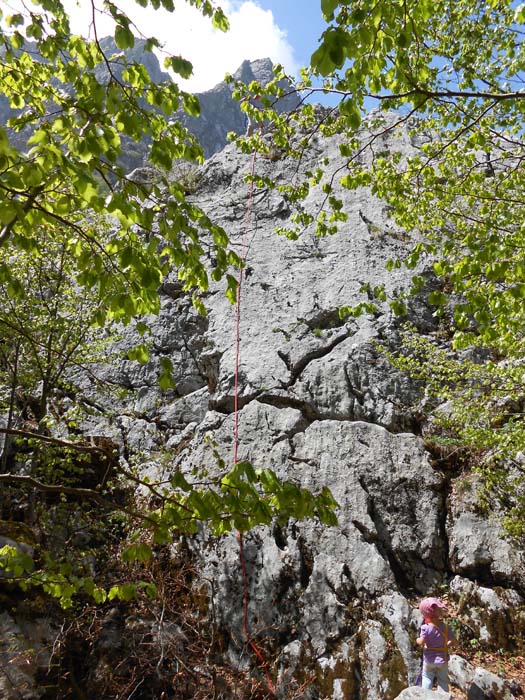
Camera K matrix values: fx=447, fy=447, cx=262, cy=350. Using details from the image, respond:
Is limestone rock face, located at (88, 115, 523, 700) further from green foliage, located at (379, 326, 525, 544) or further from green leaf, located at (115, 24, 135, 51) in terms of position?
green leaf, located at (115, 24, 135, 51)

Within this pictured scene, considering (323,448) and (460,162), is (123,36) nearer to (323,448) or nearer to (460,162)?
(460,162)

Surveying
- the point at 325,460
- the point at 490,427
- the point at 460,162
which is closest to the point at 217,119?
the point at 460,162

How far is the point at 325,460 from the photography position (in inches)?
269

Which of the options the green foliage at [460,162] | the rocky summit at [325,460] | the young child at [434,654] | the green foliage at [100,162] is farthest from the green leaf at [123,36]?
the young child at [434,654]

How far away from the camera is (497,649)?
504 cm

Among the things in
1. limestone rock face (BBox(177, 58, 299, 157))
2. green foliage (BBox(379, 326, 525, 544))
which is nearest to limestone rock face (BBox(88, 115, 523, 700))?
green foliage (BBox(379, 326, 525, 544))

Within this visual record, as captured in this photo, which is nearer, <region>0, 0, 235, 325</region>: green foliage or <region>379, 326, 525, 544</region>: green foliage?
<region>0, 0, 235, 325</region>: green foliage

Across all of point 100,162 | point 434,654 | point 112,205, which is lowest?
point 434,654

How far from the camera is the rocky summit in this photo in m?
5.26

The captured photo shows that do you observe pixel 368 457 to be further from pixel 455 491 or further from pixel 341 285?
pixel 341 285

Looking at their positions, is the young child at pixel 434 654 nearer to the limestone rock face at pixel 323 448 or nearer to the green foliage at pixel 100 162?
the limestone rock face at pixel 323 448

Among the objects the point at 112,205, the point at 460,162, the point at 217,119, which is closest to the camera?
the point at 112,205

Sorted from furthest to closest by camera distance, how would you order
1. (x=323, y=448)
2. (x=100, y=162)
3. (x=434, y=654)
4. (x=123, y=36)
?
1. (x=323, y=448)
2. (x=434, y=654)
3. (x=123, y=36)
4. (x=100, y=162)

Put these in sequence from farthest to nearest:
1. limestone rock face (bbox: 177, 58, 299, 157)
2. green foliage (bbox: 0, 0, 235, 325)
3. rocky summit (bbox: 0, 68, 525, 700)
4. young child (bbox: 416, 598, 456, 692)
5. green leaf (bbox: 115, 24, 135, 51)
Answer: limestone rock face (bbox: 177, 58, 299, 157), rocky summit (bbox: 0, 68, 525, 700), young child (bbox: 416, 598, 456, 692), green leaf (bbox: 115, 24, 135, 51), green foliage (bbox: 0, 0, 235, 325)
